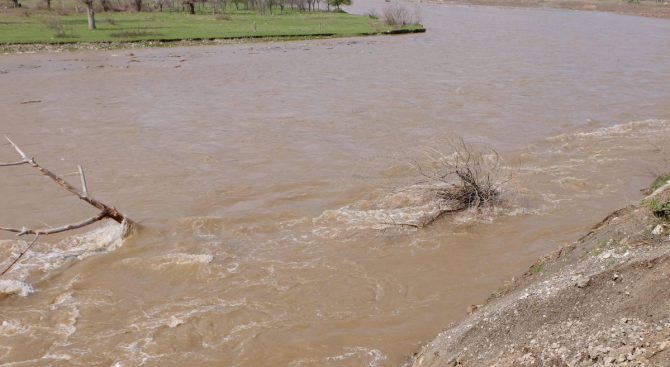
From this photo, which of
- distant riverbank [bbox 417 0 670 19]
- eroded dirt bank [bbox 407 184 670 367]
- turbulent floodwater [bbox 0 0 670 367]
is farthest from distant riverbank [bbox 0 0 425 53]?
distant riverbank [bbox 417 0 670 19]

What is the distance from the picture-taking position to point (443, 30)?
3994cm

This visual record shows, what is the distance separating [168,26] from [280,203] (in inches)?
1249

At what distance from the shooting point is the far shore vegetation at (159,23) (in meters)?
30.6

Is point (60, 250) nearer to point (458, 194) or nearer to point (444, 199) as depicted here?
point (444, 199)

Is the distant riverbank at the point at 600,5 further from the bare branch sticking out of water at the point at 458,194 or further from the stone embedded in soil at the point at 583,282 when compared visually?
the stone embedded in soil at the point at 583,282

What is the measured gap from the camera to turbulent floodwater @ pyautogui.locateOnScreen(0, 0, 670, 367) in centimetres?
550

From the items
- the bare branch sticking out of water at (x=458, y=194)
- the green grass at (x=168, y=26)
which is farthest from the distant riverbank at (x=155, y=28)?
the bare branch sticking out of water at (x=458, y=194)

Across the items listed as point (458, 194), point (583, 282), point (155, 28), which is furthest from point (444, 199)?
point (155, 28)

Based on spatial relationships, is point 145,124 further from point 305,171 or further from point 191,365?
point 191,365

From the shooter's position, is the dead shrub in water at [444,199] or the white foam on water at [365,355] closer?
the white foam on water at [365,355]

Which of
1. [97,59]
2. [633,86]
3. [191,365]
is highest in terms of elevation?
[97,59]

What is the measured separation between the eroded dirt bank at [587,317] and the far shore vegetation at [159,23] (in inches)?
1147

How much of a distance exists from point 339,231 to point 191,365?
3.11m

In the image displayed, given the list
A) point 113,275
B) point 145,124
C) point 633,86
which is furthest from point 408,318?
Result: point 633,86
